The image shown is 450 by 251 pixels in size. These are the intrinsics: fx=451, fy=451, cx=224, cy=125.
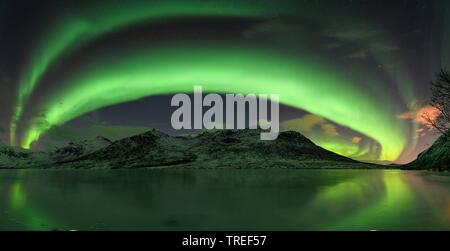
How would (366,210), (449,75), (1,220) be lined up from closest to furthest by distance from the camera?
(1,220), (366,210), (449,75)

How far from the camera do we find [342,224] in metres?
26.6

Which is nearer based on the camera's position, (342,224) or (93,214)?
(342,224)

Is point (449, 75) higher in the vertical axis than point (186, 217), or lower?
higher

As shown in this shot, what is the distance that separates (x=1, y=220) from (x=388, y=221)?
2408 cm

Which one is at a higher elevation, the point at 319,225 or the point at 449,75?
the point at 449,75

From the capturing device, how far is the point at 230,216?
100ft
